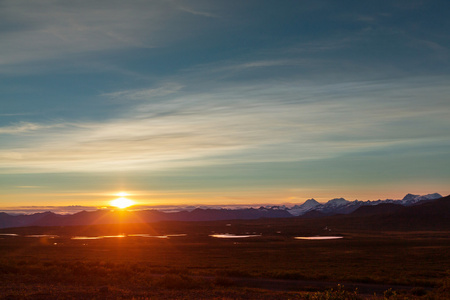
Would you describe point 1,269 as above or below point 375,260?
above

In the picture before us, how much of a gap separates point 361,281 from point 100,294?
18686mm

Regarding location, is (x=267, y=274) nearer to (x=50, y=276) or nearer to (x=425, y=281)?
(x=425, y=281)

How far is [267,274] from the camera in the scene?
1214 inches

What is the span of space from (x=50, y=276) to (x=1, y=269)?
4856 mm

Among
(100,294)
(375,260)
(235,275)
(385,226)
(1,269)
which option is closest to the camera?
(100,294)

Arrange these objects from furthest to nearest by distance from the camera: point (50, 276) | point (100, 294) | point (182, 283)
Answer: point (50, 276) < point (182, 283) < point (100, 294)

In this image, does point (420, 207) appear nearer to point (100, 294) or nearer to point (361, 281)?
point (361, 281)

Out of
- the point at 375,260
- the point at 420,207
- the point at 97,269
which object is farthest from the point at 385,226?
the point at 97,269

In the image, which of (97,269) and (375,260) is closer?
(97,269)

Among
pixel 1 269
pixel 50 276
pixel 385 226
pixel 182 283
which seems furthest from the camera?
pixel 385 226

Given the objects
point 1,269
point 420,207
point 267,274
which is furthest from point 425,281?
point 420,207

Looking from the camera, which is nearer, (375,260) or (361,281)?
(361,281)

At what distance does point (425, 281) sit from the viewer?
87.8 feet

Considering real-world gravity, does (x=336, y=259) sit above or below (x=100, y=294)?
below
